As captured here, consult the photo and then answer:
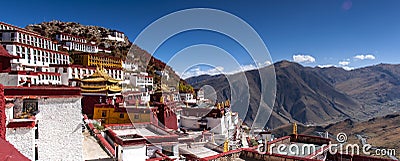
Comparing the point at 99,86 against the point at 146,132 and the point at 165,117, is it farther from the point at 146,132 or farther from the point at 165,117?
the point at 146,132

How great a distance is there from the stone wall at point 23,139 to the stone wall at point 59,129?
70 centimetres

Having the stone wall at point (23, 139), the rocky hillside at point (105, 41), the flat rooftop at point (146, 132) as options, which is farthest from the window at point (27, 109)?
the rocky hillside at point (105, 41)

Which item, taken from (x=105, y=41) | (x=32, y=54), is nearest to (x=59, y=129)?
(x=32, y=54)

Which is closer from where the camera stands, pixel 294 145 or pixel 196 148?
pixel 294 145

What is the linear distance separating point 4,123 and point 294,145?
38.1 ft

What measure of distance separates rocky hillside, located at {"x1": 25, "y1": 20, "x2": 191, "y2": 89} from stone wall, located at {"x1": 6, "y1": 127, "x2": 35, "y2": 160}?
50.9 metres

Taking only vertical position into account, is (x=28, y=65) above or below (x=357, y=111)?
above

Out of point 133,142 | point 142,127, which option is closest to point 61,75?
point 142,127

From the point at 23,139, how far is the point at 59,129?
1358 millimetres

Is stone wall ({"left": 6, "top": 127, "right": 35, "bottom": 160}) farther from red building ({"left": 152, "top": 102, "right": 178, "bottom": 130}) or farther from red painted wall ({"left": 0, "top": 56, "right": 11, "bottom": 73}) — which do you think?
red building ({"left": 152, "top": 102, "right": 178, "bottom": 130})

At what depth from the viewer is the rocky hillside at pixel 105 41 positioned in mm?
65688

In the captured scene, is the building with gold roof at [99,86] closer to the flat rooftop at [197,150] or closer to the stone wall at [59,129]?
the flat rooftop at [197,150]

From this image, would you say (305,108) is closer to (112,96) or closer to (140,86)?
(140,86)

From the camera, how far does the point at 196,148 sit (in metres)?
20.0
